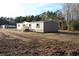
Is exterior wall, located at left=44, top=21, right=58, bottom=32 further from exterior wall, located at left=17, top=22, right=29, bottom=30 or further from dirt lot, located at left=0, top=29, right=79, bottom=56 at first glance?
exterior wall, located at left=17, top=22, right=29, bottom=30

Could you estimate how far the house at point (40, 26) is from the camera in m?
7.75

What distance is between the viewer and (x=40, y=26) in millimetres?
7777

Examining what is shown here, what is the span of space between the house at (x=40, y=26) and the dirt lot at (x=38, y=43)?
0.28ft

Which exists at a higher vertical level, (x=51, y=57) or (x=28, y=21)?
(x=28, y=21)

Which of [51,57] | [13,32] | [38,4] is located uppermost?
[38,4]

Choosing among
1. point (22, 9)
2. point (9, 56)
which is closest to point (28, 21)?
point (22, 9)

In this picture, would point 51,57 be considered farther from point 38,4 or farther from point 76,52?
point 38,4

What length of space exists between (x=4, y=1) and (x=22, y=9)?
0.39 metres

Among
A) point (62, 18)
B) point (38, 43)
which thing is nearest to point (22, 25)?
point (38, 43)

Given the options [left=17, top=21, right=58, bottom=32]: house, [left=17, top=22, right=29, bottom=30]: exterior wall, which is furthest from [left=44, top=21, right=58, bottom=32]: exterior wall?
[left=17, top=22, right=29, bottom=30]: exterior wall

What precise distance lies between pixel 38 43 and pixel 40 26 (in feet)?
1.15

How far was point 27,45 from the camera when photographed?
25.2 ft

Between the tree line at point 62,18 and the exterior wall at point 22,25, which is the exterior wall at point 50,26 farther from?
the exterior wall at point 22,25

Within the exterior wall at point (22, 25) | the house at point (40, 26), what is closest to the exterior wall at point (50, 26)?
the house at point (40, 26)
